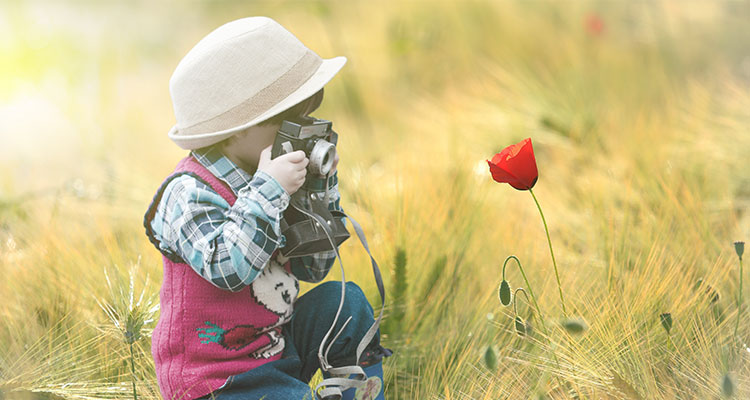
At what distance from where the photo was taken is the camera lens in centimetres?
98

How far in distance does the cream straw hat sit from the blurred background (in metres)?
0.27

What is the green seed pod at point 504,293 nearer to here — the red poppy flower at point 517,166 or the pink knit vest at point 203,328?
the red poppy flower at point 517,166

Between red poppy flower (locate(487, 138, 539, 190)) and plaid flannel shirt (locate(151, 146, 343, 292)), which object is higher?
red poppy flower (locate(487, 138, 539, 190))

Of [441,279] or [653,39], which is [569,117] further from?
[653,39]

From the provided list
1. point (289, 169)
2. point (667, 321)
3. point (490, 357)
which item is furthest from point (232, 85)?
point (667, 321)

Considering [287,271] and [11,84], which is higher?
[11,84]


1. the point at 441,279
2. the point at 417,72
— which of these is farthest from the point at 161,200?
the point at 417,72

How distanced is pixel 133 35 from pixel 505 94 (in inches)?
98.2

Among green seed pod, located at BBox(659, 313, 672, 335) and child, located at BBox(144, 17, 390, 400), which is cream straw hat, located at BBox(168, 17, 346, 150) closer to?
child, located at BBox(144, 17, 390, 400)

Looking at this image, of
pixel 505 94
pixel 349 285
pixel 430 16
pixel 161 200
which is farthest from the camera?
pixel 430 16

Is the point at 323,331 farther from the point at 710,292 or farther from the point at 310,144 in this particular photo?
the point at 710,292

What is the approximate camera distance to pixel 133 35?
3.96 metres

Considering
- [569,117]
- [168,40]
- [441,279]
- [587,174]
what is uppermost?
[168,40]

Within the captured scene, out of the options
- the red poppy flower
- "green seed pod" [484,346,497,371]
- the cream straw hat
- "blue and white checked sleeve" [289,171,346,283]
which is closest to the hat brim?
the cream straw hat
